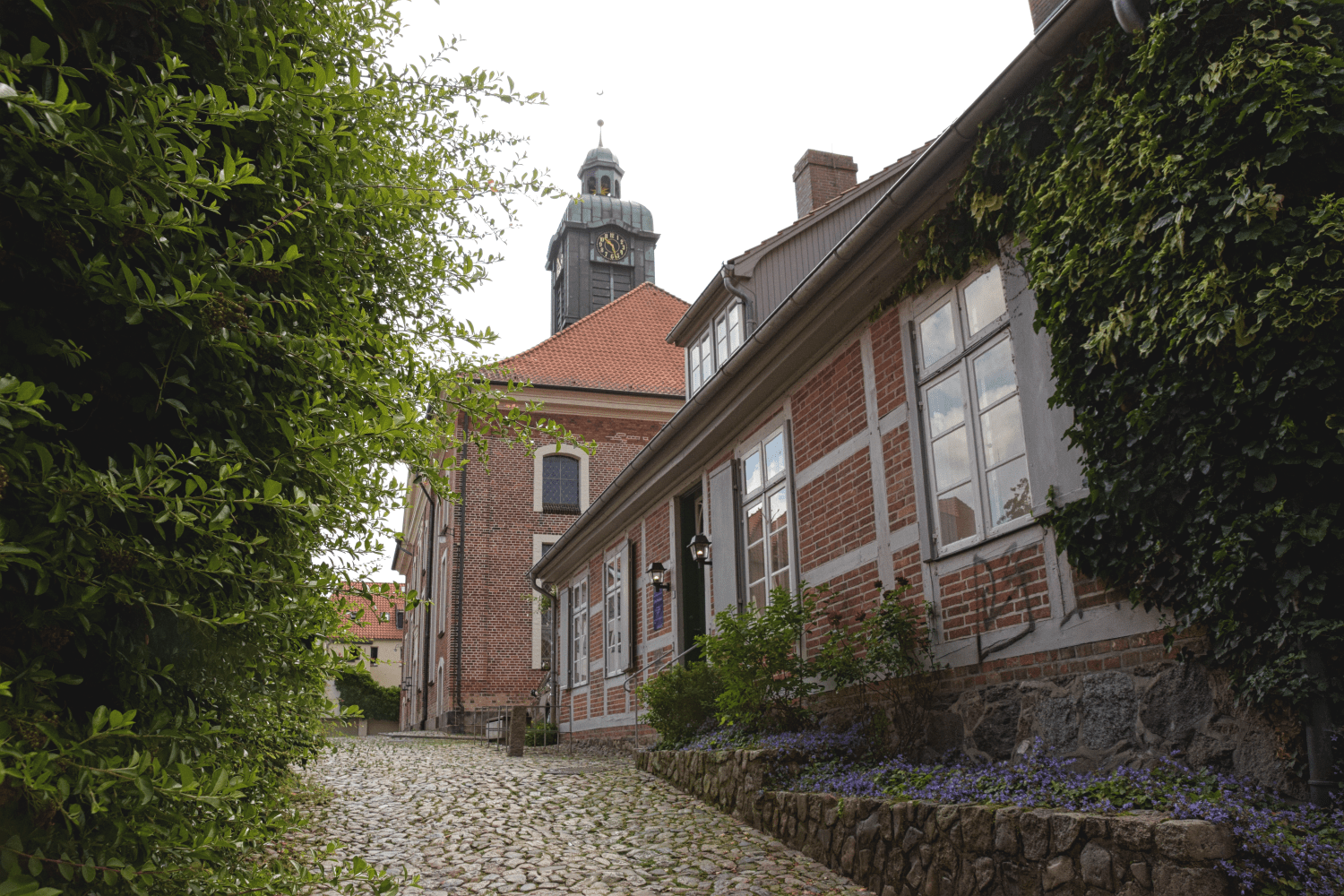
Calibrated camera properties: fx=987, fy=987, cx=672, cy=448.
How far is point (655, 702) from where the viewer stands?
32.4 feet

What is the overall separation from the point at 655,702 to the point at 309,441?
25.9ft

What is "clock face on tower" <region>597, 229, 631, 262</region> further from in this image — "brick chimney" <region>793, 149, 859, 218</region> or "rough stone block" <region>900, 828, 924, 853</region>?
"rough stone block" <region>900, 828, 924, 853</region>

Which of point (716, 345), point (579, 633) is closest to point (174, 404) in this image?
point (716, 345)

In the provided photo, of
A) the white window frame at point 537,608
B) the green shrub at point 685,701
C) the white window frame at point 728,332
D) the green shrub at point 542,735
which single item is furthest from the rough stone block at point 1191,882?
the white window frame at point 537,608

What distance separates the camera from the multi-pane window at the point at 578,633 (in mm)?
16656

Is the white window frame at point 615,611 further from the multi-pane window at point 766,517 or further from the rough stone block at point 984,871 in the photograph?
the rough stone block at point 984,871

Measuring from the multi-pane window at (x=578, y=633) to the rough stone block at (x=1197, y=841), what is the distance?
527 inches

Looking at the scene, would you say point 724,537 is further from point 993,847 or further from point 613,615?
point 993,847

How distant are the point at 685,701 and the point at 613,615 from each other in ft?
17.7

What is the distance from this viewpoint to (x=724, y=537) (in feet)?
33.9

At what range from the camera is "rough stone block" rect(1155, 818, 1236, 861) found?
11.2 ft

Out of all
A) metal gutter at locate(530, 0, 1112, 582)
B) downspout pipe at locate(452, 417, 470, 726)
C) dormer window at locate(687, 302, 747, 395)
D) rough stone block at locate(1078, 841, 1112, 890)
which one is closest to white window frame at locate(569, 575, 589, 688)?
dormer window at locate(687, 302, 747, 395)

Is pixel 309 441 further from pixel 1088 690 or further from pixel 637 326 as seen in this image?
pixel 637 326

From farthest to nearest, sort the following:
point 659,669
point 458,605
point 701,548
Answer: point 458,605 < point 659,669 < point 701,548
